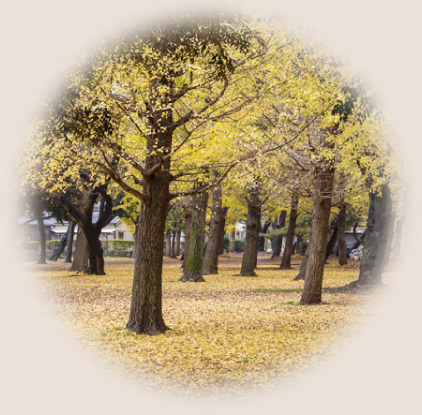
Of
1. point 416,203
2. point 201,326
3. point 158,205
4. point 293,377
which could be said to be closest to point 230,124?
point 158,205

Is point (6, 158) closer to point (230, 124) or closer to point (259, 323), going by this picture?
point (230, 124)

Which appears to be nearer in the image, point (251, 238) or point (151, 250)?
point (151, 250)

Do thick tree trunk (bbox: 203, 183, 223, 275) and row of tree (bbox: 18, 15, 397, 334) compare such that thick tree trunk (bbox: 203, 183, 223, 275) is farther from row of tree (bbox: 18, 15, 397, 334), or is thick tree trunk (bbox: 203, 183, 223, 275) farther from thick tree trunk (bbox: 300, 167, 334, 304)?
thick tree trunk (bbox: 300, 167, 334, 304)

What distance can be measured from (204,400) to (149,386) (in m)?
0.86

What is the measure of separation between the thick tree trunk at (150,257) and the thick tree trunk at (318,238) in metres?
5.59

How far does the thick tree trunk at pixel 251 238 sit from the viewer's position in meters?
26.6

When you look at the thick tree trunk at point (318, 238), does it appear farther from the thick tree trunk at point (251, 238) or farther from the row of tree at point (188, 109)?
the thick tree trunk at point (251, 238)

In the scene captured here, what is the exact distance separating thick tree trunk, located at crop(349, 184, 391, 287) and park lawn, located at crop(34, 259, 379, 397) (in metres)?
0.88

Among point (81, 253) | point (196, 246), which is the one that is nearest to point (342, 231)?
point (196, 246)

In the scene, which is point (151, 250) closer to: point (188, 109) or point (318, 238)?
point (188, 109)

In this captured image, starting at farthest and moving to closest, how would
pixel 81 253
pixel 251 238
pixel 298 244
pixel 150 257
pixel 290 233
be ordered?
pixel 298 244, pixel 290 233, pixel 81 253, pixel 251 238, pixel 150 257

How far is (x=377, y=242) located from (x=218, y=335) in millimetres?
10025

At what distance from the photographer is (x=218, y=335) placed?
9898mm

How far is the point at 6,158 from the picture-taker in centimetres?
1661
